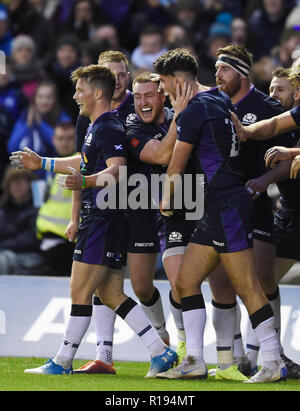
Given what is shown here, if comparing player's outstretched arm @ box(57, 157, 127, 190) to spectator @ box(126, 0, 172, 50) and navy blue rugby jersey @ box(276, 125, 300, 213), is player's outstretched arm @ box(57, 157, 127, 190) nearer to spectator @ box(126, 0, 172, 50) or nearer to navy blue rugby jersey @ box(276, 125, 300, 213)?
navy blue rugby jersey @ box(276, 125, 300, 213)

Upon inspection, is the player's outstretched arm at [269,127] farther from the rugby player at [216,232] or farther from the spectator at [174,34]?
the spectator at [174,34]

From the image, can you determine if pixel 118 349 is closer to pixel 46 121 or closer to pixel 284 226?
pixel 284 226

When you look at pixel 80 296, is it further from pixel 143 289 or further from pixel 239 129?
pixel 239 129

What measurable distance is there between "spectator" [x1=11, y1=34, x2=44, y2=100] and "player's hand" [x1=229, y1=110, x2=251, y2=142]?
6.62 metres

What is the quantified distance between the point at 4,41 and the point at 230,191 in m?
8.26

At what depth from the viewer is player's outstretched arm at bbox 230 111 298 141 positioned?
6.79 m

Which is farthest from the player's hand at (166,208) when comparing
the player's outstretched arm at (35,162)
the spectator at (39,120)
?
the spectator at (39,120)

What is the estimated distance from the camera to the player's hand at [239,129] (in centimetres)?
667

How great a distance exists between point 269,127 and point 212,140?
0.59 meters

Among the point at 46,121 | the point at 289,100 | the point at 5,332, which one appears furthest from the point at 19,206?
the point at 289,100

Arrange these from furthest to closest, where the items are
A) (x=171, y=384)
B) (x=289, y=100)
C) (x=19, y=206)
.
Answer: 1. (x=19, y=206)
2. (x=289, y=100)
3. (x=171, y=384)

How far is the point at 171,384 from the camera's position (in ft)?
20.6

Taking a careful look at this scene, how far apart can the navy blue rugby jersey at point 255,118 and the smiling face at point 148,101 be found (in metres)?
0.60

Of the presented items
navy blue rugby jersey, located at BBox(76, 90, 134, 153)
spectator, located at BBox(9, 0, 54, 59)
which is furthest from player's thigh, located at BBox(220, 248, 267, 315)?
spectator, located at BBox(9, 0, 54, 59)
